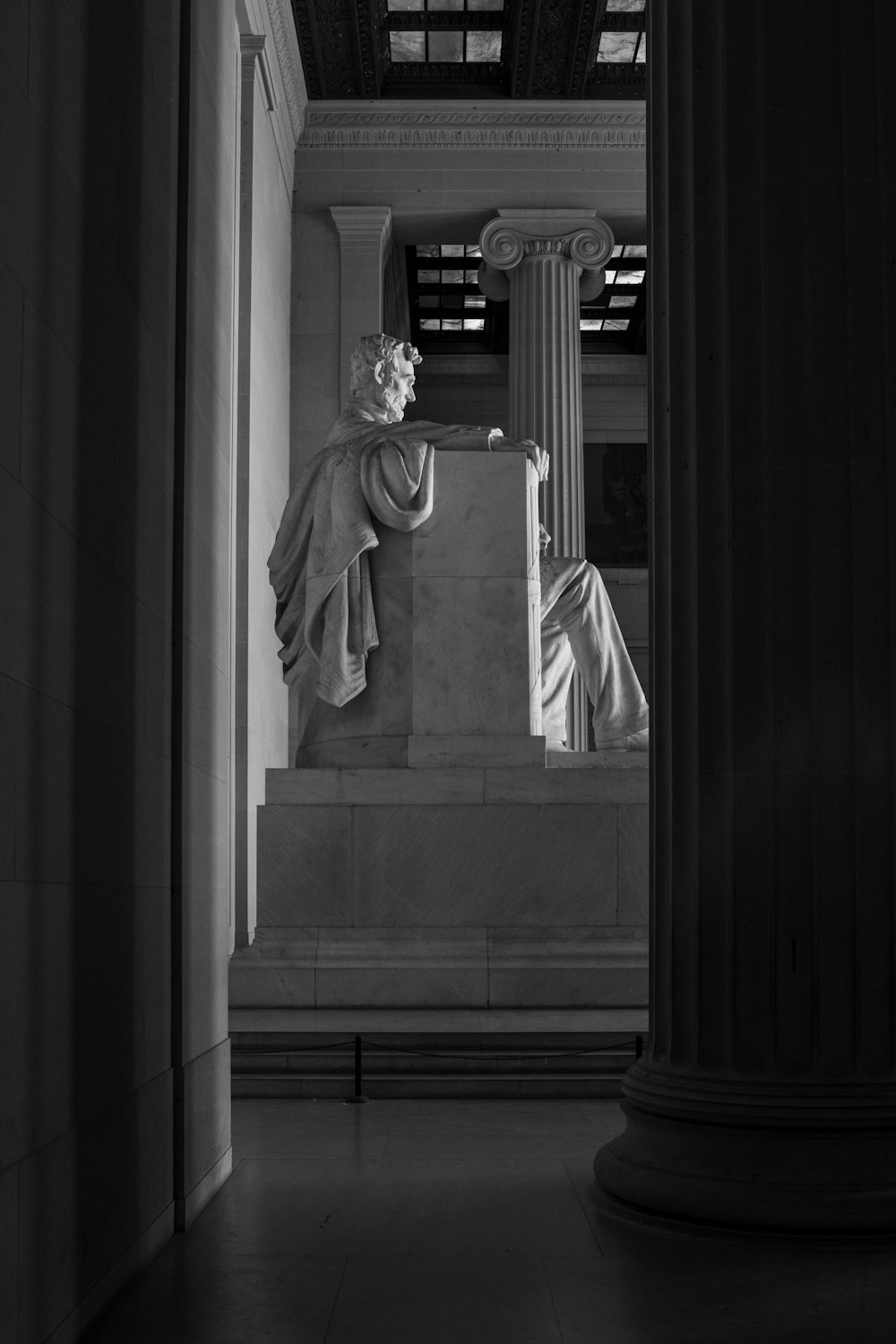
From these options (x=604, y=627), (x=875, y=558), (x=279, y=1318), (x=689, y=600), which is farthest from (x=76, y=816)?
(x=604, y=627)

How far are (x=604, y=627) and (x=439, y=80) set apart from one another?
14395 millimetres

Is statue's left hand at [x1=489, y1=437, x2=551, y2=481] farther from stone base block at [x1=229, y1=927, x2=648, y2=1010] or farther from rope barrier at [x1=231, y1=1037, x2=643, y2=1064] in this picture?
rope barrier at [x1=231, y1=1037, x2=643, y2=1064]

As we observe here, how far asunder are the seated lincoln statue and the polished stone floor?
5.21 m

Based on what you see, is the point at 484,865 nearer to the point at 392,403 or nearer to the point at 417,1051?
the point at 417,1051

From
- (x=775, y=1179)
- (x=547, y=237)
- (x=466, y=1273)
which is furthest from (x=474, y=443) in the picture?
(x=547, y=237)

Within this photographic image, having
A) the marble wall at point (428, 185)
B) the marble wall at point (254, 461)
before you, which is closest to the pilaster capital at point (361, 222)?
the marble wall at point (428, 185)

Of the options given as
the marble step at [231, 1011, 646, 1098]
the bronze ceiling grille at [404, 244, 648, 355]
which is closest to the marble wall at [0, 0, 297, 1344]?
the marble step at [231, 1011, 646, 1098]

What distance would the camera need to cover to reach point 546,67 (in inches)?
925

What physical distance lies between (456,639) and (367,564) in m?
0.91

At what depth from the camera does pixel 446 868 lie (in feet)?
34.7

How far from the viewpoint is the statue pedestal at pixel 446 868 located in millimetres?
10398

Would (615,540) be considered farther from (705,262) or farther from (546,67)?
(705,262)

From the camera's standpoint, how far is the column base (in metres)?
5.13

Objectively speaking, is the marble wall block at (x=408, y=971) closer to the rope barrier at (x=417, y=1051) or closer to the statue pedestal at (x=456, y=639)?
the rope barrier at (x=417, y=1051)
